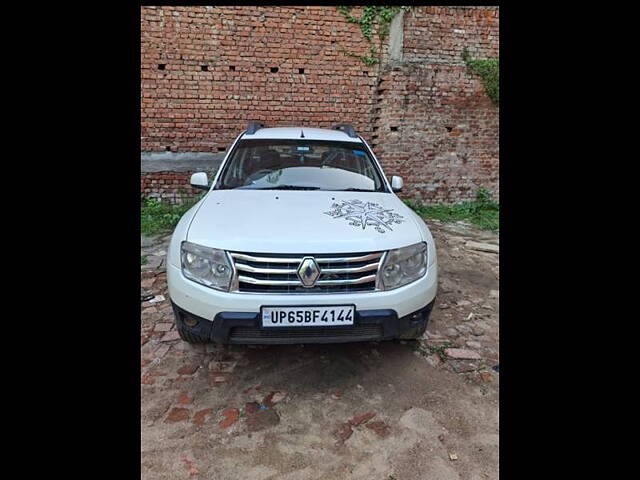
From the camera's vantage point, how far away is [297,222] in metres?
2.18

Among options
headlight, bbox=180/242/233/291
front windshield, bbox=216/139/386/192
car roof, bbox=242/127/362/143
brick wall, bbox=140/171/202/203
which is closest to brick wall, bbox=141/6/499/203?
brick wall, bbox=140/171/202/203

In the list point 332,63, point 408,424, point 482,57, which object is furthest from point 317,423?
point 482,57

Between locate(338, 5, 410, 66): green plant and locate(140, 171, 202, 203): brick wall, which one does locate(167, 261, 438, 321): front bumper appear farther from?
locate(338, 5, 410, 66): green plant

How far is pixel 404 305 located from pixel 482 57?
6187mm

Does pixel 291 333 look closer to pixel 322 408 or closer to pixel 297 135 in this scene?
pixel 322 408

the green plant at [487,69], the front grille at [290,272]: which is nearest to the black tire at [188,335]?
the front grille at [290,272]

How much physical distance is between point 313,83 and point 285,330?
5176mm

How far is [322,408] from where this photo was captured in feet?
6.80

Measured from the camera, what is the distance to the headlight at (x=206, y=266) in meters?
1.98

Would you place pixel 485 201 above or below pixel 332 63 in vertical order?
below

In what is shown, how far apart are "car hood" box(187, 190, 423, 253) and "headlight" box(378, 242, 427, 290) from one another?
49 millimetres

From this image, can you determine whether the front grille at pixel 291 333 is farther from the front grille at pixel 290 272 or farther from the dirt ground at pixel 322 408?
the dirt ground at pixel 322 408

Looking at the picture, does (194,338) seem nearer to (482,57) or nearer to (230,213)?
(230,213)

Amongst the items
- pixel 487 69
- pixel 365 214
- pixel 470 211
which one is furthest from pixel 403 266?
pixel 487 69
